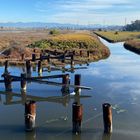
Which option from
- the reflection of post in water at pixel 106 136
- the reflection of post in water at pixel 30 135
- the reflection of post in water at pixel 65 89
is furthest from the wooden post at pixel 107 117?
the reflection of post in water at pixel 65 89

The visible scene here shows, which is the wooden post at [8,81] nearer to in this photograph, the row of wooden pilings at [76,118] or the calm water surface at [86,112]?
the calm water surface at [86,112]

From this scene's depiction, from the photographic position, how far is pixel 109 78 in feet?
132

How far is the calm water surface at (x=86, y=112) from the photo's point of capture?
20766 mm

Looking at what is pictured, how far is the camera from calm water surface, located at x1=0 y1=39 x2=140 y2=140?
68.1 feet

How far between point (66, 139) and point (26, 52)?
3394cm

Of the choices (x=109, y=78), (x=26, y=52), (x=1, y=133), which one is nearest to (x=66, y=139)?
(x=1, y=133)

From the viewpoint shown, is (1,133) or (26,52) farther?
(26,52)

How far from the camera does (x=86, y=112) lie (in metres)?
25.5

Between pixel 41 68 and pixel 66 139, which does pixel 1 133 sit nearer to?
pixel 66 139

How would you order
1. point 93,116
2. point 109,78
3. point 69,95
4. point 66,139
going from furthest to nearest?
point 109,78, point 69,95, point 93,116, point 66,139

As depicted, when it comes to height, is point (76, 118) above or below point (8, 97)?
above

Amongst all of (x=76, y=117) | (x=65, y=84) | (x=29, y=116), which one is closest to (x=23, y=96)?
(x=65, y=84)

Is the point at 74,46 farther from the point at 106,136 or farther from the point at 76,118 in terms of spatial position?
the point at 106,136

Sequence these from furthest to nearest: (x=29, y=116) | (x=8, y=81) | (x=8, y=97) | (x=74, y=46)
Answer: (x=74, y=46) < (x=8, y=81) < (x=8, y=97) < (x=29, y=116)
